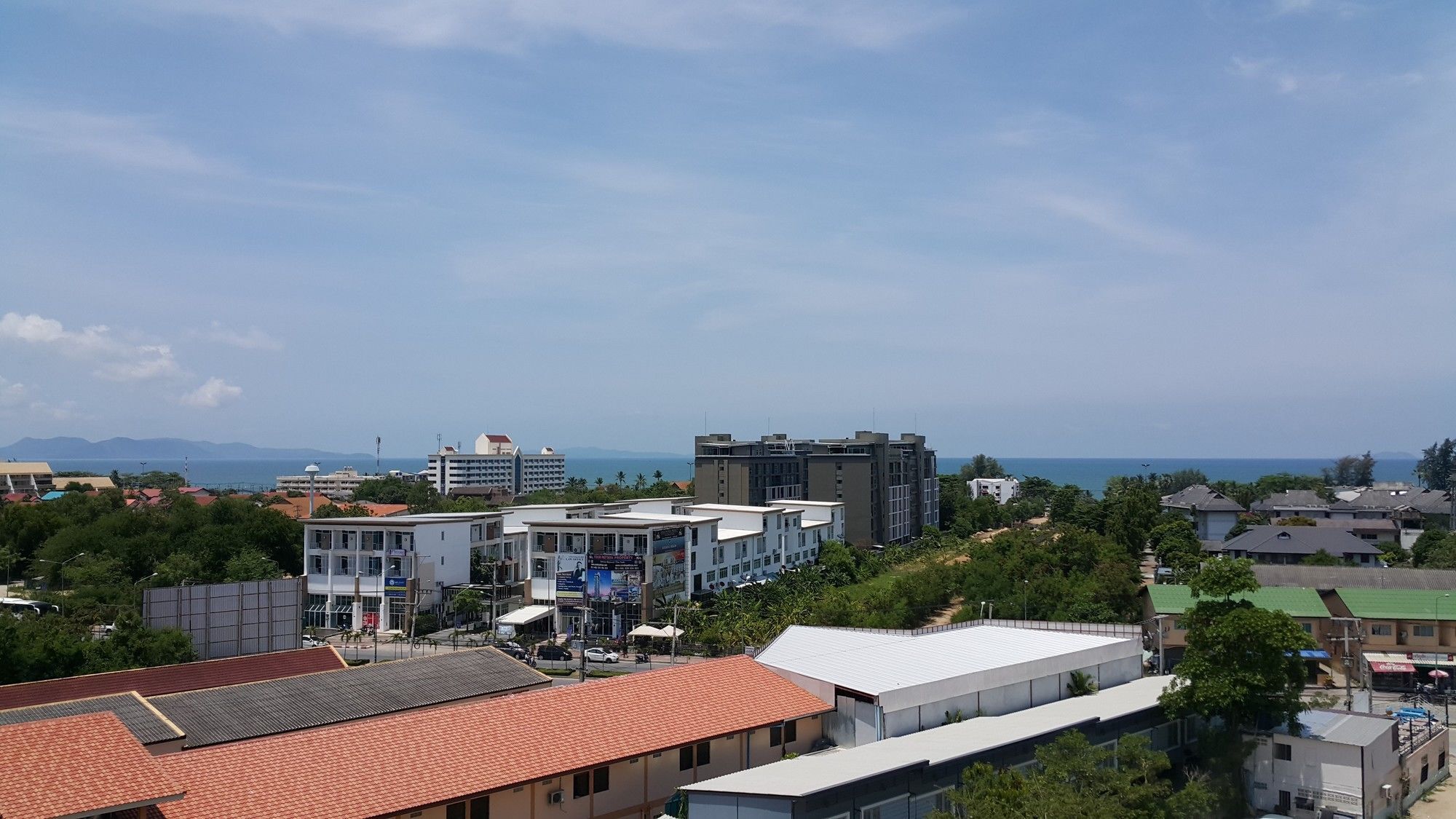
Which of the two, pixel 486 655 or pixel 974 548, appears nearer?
pixel 486 655

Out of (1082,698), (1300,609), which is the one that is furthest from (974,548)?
(1082,698)

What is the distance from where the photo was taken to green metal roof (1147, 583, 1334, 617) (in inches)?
1494

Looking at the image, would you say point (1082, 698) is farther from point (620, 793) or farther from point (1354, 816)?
point (620, 793)

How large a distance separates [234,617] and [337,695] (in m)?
10.4

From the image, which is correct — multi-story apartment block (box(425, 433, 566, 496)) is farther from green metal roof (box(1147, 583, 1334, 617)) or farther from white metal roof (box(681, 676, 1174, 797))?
white metal roof (box(681, 676, 1174, 797))

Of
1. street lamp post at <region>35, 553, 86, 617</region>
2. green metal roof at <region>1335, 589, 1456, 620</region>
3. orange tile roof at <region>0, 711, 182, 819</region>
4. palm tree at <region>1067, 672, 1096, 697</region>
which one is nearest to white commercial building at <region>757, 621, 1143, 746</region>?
palm tree at <region>1067, 672, 1096, 697</region>

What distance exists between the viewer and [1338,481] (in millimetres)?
160375

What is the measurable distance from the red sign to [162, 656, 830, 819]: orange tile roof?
80.6 ft

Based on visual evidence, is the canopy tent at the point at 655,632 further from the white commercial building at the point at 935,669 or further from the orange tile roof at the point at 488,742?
the orange tile roof at the point at 488,742

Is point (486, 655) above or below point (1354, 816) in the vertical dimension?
above

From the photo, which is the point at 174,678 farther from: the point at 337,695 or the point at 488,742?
the point at 488,742

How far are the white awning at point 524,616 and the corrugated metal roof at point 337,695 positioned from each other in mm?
19535

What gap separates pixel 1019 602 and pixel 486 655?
24.6 meters

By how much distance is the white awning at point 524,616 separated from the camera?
4647 centimetres
